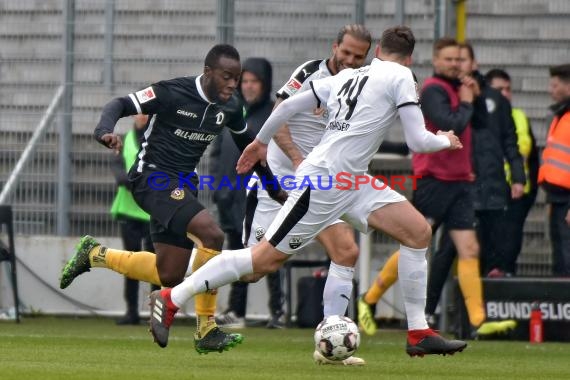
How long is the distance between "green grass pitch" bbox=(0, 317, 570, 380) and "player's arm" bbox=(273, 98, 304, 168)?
137 cm

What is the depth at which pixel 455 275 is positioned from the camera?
46.1 ft

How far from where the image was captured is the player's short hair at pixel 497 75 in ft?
49.8

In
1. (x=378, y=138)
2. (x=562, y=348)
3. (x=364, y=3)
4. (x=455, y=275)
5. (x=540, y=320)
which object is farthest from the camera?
(x=364, y=3)

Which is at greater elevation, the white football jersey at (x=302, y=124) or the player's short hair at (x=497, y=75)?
the player's short hair at (x=497, y=75)

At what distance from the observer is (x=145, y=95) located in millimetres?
10719

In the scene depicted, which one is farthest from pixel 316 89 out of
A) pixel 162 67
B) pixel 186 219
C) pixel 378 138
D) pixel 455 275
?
pixel 162 67

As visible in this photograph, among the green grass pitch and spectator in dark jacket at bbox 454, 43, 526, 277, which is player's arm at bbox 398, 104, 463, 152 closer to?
the green grass pitch

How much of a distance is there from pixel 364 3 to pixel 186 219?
5.03m

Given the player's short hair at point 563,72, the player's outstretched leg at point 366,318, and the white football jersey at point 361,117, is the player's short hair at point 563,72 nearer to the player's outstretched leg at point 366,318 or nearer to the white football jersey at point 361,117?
the player's outstretched leg at point 366,318

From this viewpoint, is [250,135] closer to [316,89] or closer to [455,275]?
[316,89]

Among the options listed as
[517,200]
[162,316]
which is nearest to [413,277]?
[162,316]

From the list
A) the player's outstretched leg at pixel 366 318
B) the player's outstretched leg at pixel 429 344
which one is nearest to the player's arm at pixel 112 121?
the player's outstretched leg at pixel 429 344

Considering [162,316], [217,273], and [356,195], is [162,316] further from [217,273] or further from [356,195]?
[356,195]

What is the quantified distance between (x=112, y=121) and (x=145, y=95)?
54 centimetres
